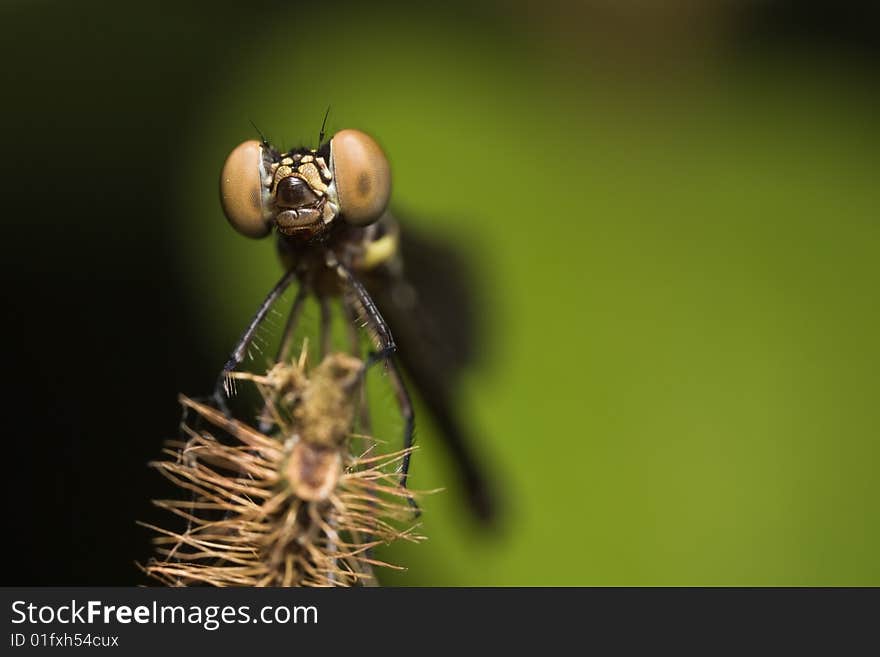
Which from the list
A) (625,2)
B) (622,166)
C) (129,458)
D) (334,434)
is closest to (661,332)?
(622,166)

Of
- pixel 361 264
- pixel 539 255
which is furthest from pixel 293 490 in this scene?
pixel 539 255

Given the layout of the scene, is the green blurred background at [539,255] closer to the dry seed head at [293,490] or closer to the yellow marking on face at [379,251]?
the yellow marking on face at [379,251]

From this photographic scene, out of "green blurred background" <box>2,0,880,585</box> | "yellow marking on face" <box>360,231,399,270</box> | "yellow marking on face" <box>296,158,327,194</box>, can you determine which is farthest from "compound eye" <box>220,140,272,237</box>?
"green blurred background" <box>2,0,880,585</box>

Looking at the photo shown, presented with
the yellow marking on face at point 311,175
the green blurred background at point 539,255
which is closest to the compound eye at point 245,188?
the yellow marking on face at point 311,175

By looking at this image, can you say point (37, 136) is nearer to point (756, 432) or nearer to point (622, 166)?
point (622, 166)

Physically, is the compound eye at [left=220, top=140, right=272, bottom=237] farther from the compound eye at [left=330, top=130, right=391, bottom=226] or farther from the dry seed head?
the dry seed head

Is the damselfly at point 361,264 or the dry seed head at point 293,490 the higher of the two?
the damselfly at point 361,264

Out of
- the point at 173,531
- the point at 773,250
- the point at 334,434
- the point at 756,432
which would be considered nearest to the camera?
the point at 334,434
